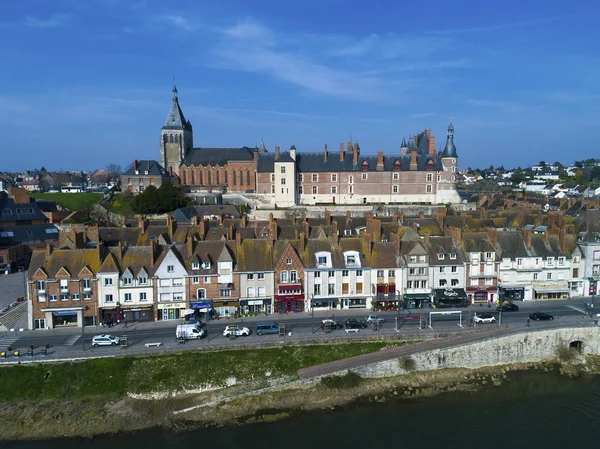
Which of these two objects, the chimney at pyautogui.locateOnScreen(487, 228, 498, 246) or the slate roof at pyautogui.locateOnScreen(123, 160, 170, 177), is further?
the slate roof at pyautogui.locateOnScreen(123, 160, 170, 177)

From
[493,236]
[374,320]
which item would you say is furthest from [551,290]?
[374,320]

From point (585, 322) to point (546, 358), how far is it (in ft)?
12.4

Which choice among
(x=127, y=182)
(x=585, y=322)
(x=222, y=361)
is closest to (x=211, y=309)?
(x=222, y=361)

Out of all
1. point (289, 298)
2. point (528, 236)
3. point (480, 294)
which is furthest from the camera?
point (528, 236)

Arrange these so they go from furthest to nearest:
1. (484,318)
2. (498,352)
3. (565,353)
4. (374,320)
Result: (484,318), (374,320), (565,353), (498,352)

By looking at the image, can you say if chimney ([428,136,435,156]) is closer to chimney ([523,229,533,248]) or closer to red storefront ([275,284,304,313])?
chimney ([523,229,533,248])

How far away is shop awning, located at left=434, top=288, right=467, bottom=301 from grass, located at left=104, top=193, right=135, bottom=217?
1732 inches

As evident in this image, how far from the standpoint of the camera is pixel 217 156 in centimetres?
8088

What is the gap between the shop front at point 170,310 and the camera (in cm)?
3512

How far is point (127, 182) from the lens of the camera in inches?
3044

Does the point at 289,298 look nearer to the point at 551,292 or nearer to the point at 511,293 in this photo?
the point at 511,293

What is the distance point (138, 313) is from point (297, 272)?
11.4 meters

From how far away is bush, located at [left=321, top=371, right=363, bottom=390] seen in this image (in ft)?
91.9

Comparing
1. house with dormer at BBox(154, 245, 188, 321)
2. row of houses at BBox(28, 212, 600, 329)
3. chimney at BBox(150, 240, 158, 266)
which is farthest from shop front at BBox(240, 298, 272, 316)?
chimney at BBox(150, 240, 158, 266)
